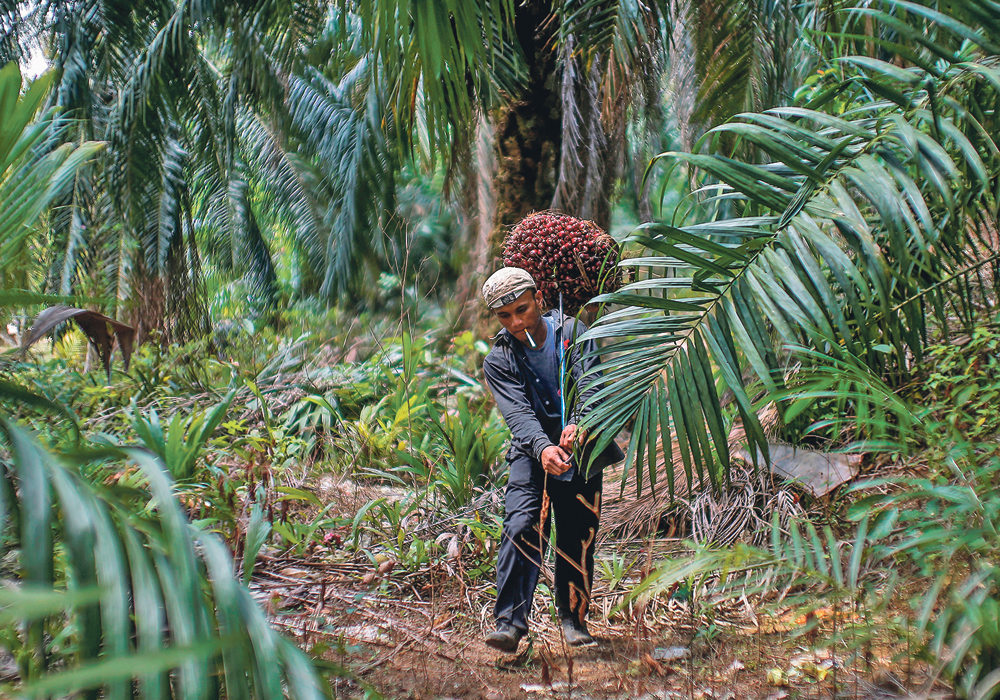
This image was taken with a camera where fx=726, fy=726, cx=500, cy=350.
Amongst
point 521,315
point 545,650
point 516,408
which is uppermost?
point 521,315

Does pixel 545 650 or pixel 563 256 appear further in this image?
pixel 563 256

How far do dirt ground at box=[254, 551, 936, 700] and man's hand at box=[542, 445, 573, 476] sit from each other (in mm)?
547

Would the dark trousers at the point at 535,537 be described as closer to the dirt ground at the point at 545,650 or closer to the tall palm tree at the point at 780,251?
the dirt ground at the point at 545,650

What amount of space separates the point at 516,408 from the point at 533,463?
24 cm

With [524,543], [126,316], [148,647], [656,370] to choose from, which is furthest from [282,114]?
[148,647]

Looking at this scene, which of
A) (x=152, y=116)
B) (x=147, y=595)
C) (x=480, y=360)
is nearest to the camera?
(x=147, y=595)

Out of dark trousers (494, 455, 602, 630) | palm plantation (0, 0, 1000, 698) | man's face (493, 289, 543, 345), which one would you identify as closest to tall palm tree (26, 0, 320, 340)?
palm plantation (0, 0, 1000, 698)

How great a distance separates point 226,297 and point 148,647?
46.3ft

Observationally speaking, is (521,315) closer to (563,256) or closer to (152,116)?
(563,256)

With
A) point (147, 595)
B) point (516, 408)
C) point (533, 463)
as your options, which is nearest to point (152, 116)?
point (516, 408)

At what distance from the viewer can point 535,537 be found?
3.02m

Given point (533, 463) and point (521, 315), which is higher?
point (521, 315)

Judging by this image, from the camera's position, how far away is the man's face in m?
2.98

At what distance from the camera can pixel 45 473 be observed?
92 centimetres
